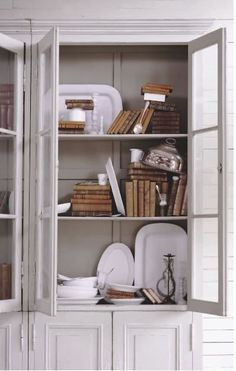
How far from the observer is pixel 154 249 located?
4.22 m

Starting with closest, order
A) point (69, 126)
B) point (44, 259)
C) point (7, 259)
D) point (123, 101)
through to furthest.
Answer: point (44, 259), point (7, 259), point (69, 126), point (123, 101)

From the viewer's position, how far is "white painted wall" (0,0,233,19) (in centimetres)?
410

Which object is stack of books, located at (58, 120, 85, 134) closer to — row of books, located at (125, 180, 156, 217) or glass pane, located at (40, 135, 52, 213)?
glass pane, located at (40, 135, 52, 213)

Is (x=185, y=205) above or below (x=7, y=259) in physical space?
above

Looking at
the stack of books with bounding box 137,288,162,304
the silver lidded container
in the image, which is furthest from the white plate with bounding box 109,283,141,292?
the silver lidded container

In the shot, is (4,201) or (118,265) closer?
(4,201)

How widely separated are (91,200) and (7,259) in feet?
1.88

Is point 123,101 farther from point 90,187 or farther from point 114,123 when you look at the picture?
point 90,187

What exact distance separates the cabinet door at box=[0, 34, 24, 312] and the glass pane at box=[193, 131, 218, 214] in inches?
38.4

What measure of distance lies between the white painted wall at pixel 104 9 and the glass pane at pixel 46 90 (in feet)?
0.95

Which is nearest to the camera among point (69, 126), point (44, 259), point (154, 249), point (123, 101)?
point (44, 259)

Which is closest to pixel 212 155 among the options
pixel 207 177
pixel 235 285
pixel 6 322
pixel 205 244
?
pixel 207 177

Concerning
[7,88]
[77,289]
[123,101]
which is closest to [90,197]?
[77,289]

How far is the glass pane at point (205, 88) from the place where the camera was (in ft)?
12.7
